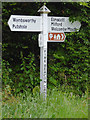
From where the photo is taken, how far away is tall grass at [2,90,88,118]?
166 inches

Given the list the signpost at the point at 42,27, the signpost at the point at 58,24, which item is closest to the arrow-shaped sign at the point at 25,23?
the signpost at the point at 42,27

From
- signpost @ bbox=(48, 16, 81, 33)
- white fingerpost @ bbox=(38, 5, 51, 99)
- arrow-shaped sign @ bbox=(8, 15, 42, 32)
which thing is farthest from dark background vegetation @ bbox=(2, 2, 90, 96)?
arrow-shaped sign @ bbox=(8, 15, 42, 32)

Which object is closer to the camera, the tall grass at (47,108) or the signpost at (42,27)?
the tall grass at (47,108)

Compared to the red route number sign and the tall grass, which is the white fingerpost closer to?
the red route number sign

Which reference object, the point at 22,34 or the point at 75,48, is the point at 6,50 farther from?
the point at 75,48

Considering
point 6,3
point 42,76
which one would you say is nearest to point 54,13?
point 6,3

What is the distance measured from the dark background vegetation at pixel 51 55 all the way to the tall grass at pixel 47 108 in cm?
109

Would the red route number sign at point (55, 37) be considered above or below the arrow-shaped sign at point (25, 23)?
below

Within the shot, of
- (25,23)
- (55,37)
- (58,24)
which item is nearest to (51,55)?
(55,37)

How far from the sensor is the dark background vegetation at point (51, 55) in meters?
6.05

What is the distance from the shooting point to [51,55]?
637cm

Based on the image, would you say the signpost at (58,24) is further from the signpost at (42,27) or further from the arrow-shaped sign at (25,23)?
the arrow-shaped sign at (25,23)

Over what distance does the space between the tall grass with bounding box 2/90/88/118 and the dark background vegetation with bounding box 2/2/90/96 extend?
3.56 feet

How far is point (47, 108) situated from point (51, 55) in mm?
2183
